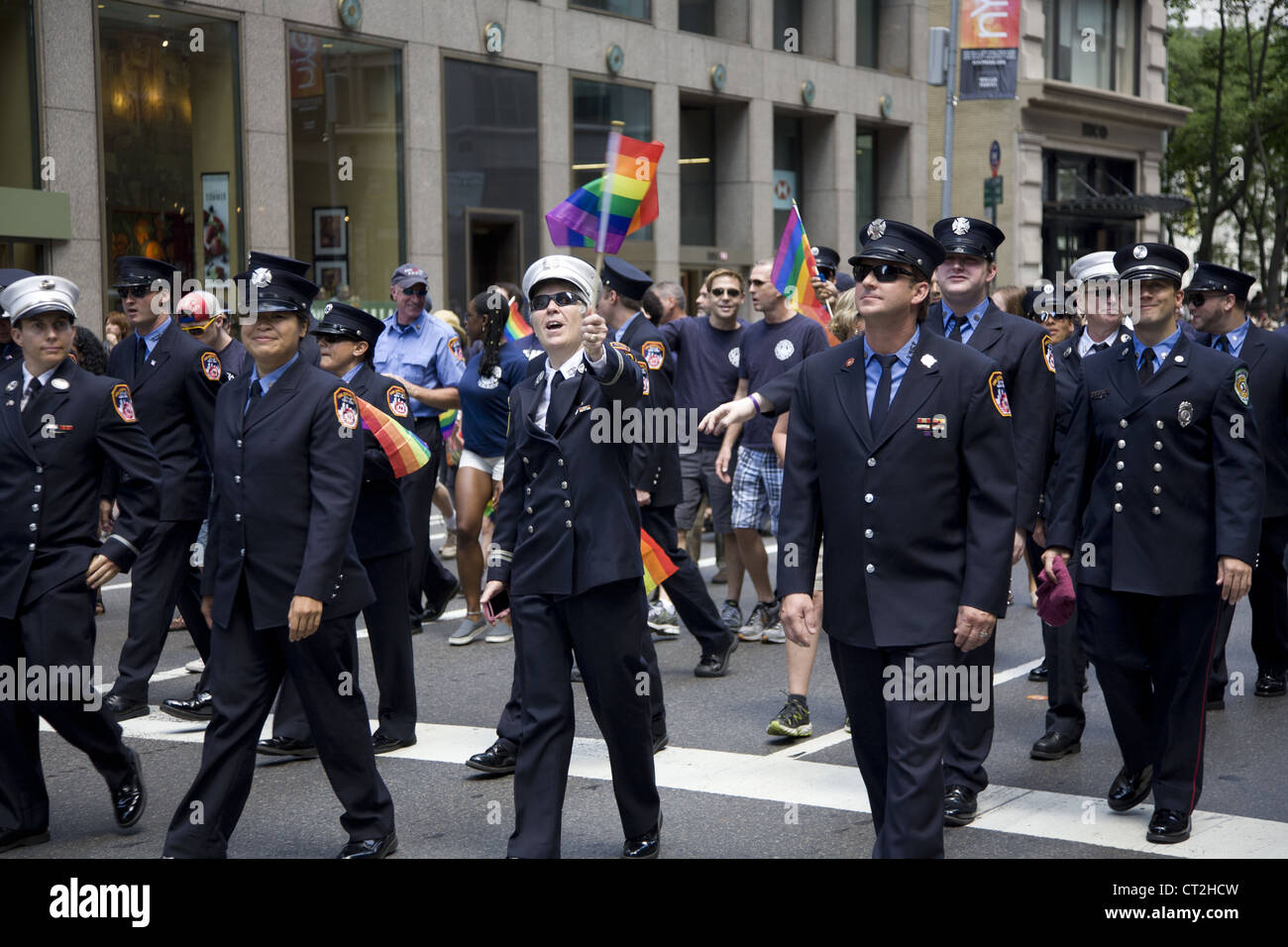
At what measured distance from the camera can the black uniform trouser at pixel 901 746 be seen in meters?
4.56

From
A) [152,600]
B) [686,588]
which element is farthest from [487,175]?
[152,600]

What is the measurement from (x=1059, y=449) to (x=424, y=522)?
4042 millimetres

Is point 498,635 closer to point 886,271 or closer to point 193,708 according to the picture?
point 193,708

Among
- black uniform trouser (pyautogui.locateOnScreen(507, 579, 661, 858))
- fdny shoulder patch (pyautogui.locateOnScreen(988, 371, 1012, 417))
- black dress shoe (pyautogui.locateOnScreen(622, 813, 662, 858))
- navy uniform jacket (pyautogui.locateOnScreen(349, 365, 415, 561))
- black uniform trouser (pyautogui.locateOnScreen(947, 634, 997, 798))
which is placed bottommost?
black dress shoe (pyautogui.locateOnScreen(622, 813, 662, 858))

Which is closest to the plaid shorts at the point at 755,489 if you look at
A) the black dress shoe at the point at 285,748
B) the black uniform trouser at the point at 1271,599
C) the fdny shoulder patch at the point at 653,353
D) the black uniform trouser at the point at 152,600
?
the fdny shoulder patch at the point at 653,353

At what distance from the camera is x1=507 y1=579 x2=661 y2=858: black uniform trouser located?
5.28 m

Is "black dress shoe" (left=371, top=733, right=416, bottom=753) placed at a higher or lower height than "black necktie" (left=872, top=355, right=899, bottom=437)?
lower

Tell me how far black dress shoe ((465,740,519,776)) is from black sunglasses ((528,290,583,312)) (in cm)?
223

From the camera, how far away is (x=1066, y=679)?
7.21 m

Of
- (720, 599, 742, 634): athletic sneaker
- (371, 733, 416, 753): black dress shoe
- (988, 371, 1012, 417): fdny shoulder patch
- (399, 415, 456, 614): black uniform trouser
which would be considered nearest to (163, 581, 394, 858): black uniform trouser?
(371, 733, 416, 753): black dress shoe

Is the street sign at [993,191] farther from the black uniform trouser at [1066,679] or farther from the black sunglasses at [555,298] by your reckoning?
the black sunglasses at [555,298]

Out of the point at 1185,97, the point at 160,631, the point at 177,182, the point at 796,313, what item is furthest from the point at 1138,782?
the point at 1185,97

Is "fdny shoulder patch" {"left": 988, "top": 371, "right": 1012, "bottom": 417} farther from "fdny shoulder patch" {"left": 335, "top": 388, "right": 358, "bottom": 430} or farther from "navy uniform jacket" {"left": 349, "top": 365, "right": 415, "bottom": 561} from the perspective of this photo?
"navy uniform jacket" {"left": 349, "top": 365, "right": 415, "bottom": 561}

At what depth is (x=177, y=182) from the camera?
62.2 feet
